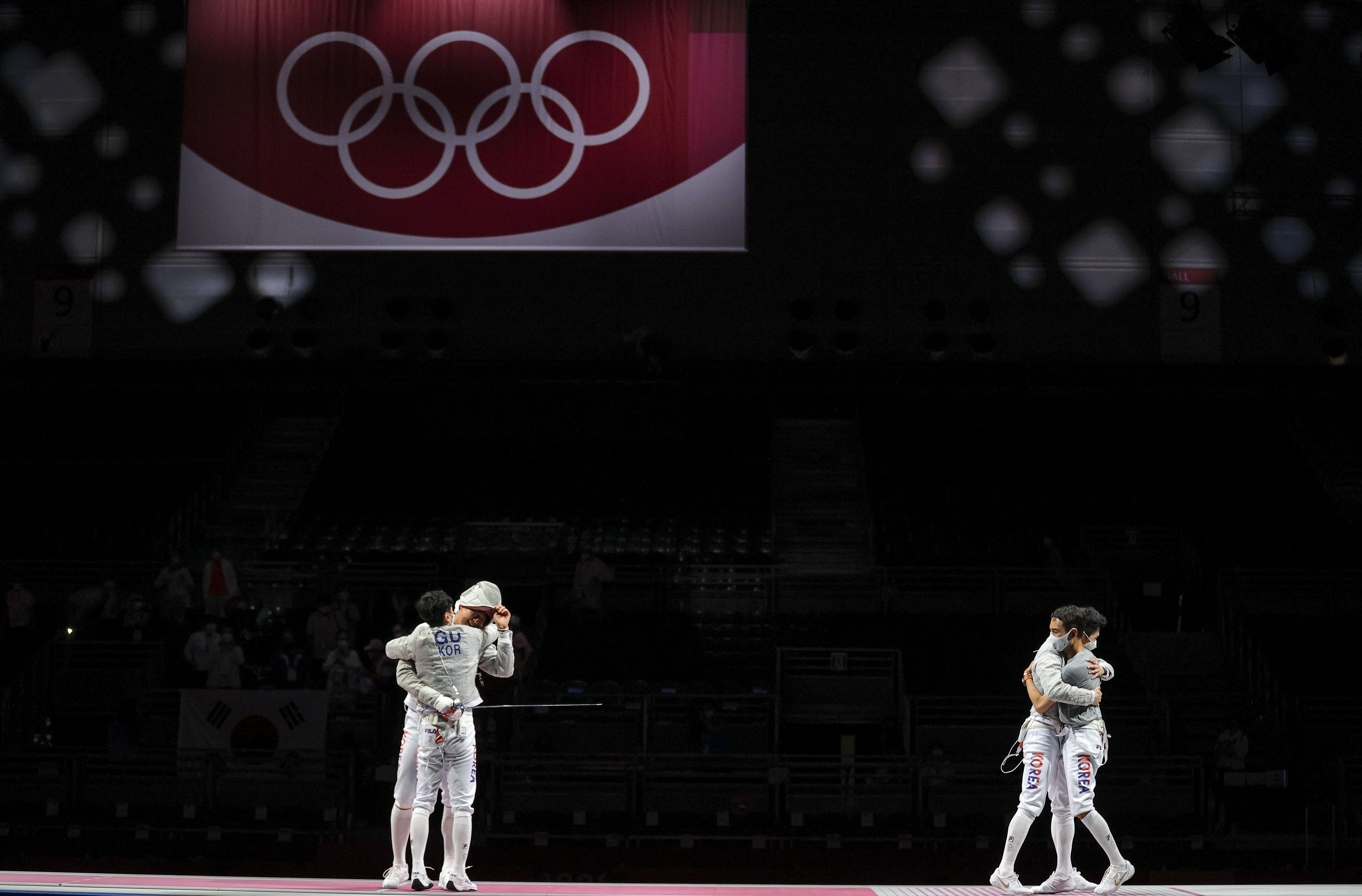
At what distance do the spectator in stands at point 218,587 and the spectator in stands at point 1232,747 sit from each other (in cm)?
1272

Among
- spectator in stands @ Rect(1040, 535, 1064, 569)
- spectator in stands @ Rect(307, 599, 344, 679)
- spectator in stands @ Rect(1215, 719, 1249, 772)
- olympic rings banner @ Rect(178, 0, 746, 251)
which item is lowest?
spectator in stands @ Rect(1215, 719, 1249, 772)

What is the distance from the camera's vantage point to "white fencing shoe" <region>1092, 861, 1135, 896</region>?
923cm

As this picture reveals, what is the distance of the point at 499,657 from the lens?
30.9 feet

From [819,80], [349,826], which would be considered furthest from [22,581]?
[819,80]

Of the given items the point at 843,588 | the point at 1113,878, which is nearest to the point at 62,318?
the point at 843,588

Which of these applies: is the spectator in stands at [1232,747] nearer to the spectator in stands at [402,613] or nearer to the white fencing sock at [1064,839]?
the white fencing sock at [1064,839]

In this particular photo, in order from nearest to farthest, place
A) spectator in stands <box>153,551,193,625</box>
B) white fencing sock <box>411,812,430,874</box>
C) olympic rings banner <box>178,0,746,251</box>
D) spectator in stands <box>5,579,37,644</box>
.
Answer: white fencing sock <box>411,812,430,874</box>, olympic rings banner <box>178,0,746,251</box>, spectator in stands <box>5,579,37,644</box>, spectator in stands <box>153,551,193,625</box>

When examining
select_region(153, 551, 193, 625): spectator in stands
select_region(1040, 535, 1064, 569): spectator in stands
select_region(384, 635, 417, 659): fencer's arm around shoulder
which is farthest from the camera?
select_region(1040, 535, 1064, 569): spectator in stands

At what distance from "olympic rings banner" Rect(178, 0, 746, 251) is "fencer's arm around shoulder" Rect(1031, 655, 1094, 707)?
5377mm

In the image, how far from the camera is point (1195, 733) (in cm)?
1738

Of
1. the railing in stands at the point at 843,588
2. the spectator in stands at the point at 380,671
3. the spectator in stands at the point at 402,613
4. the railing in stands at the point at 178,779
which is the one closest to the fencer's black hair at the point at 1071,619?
the railing in stands at the point at 178,779

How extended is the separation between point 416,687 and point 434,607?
522 mm

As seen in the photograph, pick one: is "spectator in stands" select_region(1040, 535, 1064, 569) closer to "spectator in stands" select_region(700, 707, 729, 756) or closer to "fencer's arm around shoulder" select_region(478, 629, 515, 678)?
"spectator in stands" select_region(700, 707, 729, 756)

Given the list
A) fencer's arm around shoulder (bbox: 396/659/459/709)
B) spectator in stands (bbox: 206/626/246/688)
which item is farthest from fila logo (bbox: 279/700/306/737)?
fencer's arm around shoulder (bbox: 396/659/459/709)
